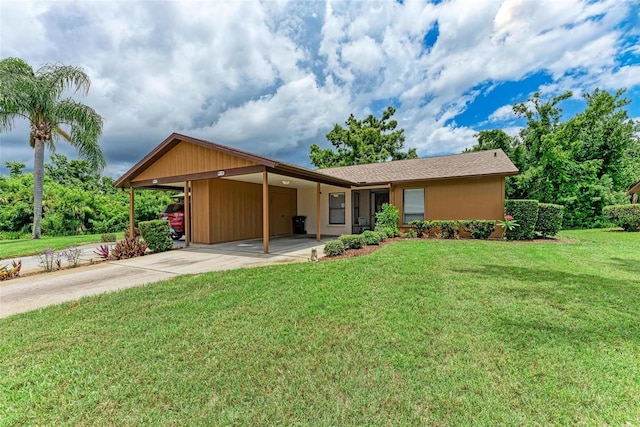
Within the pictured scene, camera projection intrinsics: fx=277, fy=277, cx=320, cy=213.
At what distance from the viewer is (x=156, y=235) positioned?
939 centimetres

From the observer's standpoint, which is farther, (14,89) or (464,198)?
(14,89)

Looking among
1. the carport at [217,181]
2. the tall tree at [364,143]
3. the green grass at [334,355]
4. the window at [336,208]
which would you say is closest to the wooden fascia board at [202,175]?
the carport at [217,181]

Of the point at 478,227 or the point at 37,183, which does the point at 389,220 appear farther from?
the point at 37,183

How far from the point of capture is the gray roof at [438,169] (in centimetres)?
1123

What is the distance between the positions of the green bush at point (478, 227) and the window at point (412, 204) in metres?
2.07

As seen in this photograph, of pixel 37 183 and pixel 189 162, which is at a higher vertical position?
pixel 189 162

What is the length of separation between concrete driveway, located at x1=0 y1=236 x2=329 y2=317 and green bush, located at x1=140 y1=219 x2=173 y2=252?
0.41 meters

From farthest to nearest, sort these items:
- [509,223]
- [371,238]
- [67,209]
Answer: [67,209] < [509,223] < [371,238]

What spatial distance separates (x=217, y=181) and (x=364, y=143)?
74.2ft

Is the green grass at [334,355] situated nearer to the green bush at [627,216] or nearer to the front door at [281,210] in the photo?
the front door at [281,210]

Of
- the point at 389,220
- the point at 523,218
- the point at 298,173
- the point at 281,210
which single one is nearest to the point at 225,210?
the point at 281,210

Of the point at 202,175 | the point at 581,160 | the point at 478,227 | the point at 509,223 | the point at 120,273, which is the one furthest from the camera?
the point at 581,160

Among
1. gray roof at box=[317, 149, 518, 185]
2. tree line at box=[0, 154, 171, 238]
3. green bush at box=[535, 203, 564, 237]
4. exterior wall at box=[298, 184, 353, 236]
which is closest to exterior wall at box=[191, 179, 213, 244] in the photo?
exterior wall at box=[298, 184, 353, 236]

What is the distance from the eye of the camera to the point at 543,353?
277 cm
